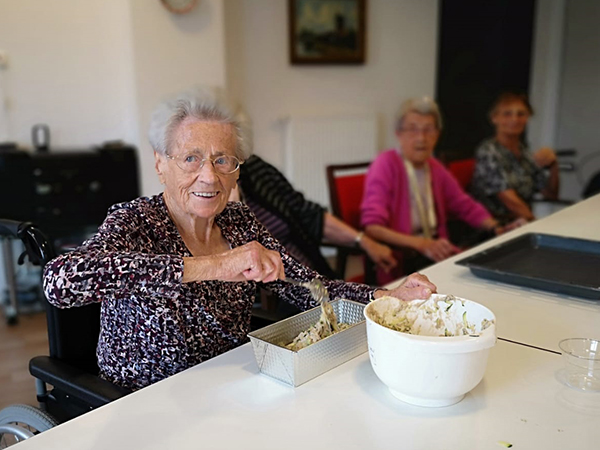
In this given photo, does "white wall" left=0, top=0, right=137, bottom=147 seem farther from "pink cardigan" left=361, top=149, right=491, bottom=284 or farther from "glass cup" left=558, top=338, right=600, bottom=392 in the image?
"glass cup" left=558, top=338, right=600, bottom=392

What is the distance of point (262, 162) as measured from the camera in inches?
85.9

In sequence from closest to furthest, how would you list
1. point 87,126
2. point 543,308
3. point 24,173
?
point 543,308
point 24,173
point 87,126

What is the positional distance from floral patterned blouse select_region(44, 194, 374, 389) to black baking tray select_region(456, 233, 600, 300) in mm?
459

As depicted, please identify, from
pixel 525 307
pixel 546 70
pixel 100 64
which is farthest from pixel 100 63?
pixel 546 70

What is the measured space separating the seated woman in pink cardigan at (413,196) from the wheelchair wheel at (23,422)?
1.70m

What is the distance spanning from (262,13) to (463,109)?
210 cm

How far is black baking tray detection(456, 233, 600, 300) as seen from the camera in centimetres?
157

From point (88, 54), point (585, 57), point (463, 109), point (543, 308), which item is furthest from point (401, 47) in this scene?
point (543, 308)

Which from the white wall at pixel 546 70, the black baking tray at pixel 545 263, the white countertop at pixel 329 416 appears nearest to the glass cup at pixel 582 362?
the white countertop at pixel 329 416

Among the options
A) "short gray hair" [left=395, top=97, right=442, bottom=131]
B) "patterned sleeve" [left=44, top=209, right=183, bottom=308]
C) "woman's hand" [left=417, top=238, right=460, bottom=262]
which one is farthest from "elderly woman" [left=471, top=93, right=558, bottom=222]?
"patterned sleeve" [left=44, top=209, right=183, bottom=308]

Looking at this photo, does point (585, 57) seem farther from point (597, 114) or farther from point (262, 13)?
point (262, 13)

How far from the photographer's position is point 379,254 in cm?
250

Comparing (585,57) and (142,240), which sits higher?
(585,57)

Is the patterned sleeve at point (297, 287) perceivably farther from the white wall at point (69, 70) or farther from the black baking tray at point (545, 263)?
the white wall at point (69, 70)
